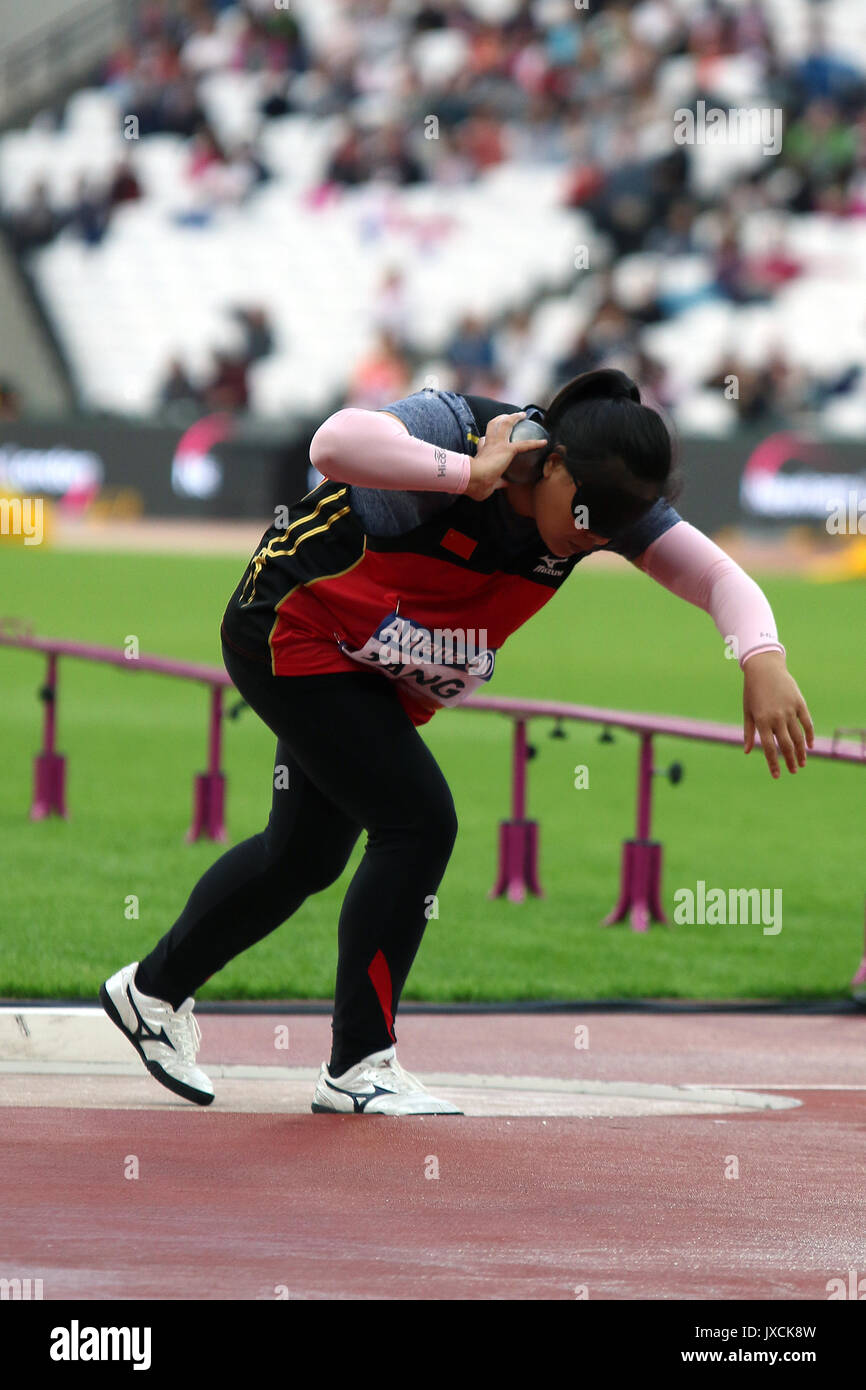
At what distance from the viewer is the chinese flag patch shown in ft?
15.2

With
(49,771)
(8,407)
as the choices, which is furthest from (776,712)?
(8,407)

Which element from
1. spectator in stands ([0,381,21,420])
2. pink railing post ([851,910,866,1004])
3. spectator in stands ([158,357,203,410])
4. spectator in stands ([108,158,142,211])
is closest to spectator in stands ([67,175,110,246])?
spectator in stands ([108,158,142,211])

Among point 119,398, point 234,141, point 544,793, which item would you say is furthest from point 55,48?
point 544,793

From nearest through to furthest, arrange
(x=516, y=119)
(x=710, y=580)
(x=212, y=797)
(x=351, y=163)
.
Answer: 1. (x=710, y=580)
2. (x=212, y=797)
3. (x=516, y=119)
4. (x=351, y=163)

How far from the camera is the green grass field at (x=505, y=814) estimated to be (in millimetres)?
7254

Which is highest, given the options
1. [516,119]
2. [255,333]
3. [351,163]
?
[516,119]

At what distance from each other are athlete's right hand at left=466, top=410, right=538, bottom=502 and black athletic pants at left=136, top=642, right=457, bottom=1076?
624mm

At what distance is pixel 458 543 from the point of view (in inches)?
182

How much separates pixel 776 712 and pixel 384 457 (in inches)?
38.5

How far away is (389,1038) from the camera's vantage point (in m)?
5.02

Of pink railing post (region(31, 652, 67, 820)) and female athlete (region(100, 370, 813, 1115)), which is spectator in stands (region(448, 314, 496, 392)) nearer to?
pink railing post (region(31, 652, 67, 820))

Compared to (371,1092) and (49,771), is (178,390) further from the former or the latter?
(371,1092)
